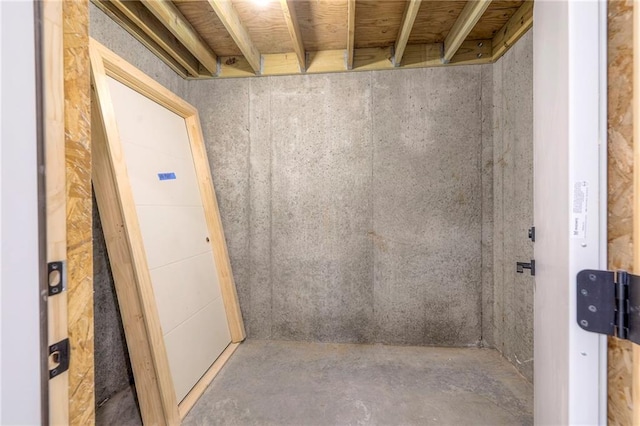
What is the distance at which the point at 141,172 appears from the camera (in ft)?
5.72

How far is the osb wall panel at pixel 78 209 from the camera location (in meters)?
0.63

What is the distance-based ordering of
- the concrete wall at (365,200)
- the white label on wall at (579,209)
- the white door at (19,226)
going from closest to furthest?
1. the white door at (19,226)
2. the white label on wall at (579,209)
3. the concrete wall at (365,200)

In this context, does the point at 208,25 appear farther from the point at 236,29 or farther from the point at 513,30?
the point at 513,30

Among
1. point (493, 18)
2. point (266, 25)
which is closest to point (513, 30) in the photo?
point (493, 18)

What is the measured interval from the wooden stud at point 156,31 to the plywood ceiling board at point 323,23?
3.52 feet

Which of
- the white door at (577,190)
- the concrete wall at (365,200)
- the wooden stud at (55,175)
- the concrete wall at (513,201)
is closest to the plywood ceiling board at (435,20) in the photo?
the concrete wall at (365,200)

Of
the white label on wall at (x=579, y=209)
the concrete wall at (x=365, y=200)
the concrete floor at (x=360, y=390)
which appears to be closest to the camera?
the white label on wall at (x=579, y=209)

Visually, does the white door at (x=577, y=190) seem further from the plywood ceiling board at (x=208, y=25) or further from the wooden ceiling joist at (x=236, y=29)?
the plywood ceiling board at (x=208, y=25)

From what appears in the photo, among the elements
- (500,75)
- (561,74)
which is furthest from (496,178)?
(561,74)

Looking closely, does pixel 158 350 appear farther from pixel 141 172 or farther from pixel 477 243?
pixel 477 243

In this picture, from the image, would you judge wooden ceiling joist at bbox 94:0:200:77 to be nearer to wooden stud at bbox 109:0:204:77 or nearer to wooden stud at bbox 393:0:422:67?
wooden stud at bbox 109:0:204:77

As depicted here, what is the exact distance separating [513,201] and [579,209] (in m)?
1.80

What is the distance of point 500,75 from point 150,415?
3550 millimetres

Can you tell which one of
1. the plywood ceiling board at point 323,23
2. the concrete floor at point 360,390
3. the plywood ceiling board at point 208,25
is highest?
the plywood ceiling board at point 208,25
